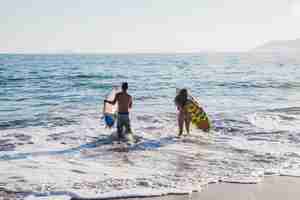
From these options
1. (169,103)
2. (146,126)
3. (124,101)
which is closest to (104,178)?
(124,101)

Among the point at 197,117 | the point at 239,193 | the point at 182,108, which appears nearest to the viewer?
the point at 239,193

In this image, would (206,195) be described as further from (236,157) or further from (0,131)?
(0,131)

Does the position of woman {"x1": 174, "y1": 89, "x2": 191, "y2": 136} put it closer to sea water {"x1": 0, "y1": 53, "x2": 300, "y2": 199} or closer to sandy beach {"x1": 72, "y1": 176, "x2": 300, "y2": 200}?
sea water {"x1": 0, "y1": 53, "x2": 300, "y2": 199}

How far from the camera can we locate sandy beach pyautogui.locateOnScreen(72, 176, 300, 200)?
5785 mm

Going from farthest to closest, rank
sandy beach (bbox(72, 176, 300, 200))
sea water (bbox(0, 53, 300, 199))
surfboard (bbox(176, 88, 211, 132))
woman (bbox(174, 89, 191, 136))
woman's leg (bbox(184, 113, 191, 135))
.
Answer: surfboard (bbox(176, 88, 211, 132)), woman's leg (bbox(184, 113, 191, 135)), woman (bbox(174, 89, 191, 136)), sea water (bbox(0, 53, 300, 199)), sandy beach (bbox(72, 176, 300, 200))

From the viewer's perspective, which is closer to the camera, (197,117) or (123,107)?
(123,107)

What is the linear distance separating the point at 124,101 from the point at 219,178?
13.5 feet

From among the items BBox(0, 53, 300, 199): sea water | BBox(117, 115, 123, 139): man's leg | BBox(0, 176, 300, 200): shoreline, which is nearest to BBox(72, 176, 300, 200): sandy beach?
BBox(0, 176, 300, 200): shoreline

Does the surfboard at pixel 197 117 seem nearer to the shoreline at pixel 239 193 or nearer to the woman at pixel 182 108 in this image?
the woman at pixel 182 108

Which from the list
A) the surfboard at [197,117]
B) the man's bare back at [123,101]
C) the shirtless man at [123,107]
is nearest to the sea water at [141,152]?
the surfboard at [197,117]

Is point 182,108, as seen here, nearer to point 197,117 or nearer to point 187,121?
point 187,121

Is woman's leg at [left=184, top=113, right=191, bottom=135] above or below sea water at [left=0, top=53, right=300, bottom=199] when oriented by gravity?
above

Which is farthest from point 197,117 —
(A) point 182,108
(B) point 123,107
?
(B) point 123,107

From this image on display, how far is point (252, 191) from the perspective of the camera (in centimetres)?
607
